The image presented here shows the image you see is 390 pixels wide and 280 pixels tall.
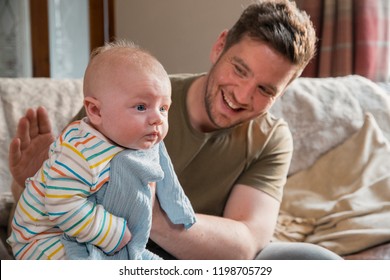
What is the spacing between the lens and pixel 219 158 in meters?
1.10

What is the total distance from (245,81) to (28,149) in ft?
1.28

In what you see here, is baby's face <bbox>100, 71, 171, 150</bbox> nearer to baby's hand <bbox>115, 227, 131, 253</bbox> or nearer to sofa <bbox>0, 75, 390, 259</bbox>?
baby's hand <bbox>115, 227, 131, 253</bbox>

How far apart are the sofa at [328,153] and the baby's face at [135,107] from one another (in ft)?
2.29

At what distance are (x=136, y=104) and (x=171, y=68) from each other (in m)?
1.24

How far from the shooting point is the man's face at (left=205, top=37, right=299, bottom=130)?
38.3 inches

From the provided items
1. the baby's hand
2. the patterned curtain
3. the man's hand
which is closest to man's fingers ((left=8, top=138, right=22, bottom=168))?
the man's hand

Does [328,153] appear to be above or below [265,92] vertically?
below

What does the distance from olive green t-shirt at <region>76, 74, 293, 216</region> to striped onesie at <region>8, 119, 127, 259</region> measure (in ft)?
1.32

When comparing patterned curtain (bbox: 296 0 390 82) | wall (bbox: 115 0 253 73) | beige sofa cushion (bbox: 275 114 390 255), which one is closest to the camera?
beige sofa cushion (bbox: 275 114 390 255)

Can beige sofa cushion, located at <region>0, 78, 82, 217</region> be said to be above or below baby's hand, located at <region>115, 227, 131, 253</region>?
below

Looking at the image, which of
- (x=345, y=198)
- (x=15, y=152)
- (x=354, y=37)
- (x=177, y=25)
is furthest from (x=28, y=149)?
(x=354, y=37)

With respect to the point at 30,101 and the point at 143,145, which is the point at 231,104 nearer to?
the point at 143,145

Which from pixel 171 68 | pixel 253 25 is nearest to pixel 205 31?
pixel 171 68

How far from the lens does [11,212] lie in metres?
1.04
